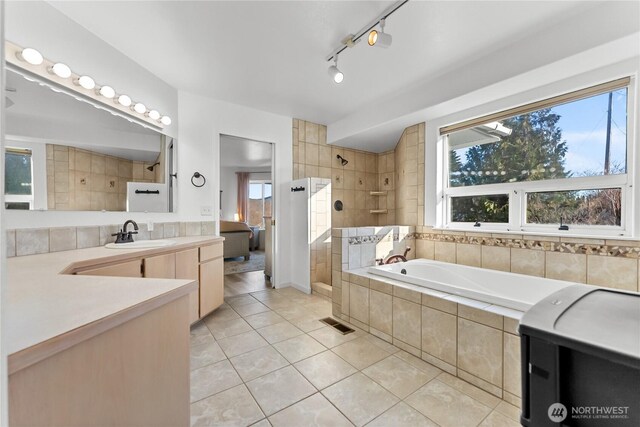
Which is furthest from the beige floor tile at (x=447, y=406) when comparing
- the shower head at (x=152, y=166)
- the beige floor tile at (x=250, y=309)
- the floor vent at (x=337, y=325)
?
the shower head at (x=152, y=166)

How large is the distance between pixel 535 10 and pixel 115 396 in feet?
9.38

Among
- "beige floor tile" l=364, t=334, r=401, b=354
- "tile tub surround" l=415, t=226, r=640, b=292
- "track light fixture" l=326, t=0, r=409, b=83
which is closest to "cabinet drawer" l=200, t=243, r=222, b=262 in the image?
"beige floor tile" l=364, t=334, r=401, b=354

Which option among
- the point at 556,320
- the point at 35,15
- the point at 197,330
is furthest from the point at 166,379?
the point at 35,15

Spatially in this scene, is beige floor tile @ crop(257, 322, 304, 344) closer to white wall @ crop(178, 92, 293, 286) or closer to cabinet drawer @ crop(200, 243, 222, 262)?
cabinet drawer @ crop(200, 243, 222, 262)

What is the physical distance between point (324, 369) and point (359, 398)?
333 millimetres

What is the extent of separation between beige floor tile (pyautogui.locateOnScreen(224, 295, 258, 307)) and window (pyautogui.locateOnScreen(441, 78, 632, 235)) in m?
2.54

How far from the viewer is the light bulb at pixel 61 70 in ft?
5.74

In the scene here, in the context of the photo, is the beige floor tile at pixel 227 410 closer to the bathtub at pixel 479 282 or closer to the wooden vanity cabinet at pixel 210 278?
the wooden vanity cabinet at pixel 210 278

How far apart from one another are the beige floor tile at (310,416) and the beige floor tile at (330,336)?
629mm

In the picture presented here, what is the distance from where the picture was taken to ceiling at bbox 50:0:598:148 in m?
1.69

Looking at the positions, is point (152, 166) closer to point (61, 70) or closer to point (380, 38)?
point (61, 70)

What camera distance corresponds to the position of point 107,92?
2.09 m

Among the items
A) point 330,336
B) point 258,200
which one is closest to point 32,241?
point 330,336

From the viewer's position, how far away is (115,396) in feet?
2.13
